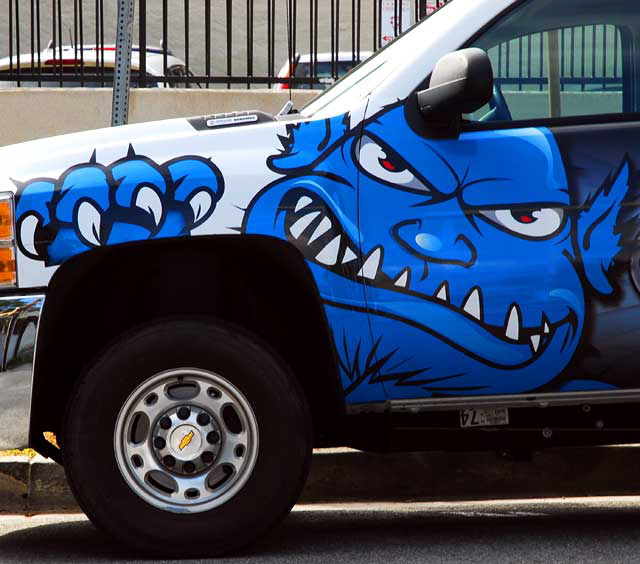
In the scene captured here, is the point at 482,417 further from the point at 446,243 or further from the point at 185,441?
the point at 185,441

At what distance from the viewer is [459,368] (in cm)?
429

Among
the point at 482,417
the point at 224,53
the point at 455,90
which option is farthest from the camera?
the point at 224,53

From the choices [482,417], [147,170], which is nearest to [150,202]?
[147,170]

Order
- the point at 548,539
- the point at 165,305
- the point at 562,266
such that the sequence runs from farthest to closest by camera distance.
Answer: the point at 548,539
the point at 165,305
the point at 562,266

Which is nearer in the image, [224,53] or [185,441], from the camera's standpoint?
[185,441]

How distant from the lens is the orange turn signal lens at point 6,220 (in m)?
4.20

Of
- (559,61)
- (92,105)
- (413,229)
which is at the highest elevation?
(559,61)

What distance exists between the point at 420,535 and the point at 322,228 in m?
1.37

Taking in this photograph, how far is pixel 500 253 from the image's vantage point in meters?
4.20

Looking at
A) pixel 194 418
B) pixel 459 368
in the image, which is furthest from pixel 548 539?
pixel 194 418

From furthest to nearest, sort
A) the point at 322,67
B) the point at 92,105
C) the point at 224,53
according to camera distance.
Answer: the point at 224,53 < the point at 322,67 < the point at 92,105

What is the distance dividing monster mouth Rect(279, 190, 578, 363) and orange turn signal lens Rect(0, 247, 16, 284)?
0.85m

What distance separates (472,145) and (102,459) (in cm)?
153

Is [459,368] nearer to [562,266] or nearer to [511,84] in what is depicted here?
[562,266]
